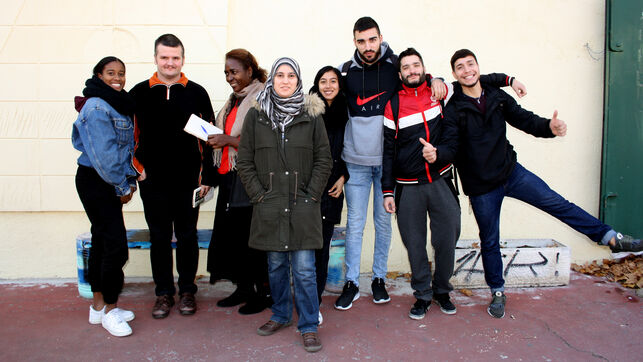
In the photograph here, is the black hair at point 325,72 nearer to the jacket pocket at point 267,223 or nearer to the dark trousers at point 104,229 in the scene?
the jacket pocket at point 267,223

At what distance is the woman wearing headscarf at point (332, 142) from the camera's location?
339 centimetres

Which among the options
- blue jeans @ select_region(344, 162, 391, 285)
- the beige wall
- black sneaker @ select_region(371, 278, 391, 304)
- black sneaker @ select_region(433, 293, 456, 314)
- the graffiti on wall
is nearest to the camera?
black sneaker @ select_region(433, 293, 456, 314)

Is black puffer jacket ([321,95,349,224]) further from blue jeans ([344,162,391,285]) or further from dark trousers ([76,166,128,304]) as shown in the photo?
dark trousers ([76,166,128,304])

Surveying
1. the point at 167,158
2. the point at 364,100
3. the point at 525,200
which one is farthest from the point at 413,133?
the point at 167,158

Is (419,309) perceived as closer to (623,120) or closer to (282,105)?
(282,105)

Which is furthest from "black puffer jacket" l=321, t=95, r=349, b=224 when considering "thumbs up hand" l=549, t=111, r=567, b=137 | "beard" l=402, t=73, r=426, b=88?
"thumbs up hand" l=549, t=111, r=567, b=137

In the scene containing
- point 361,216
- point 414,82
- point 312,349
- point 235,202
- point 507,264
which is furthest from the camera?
point 507,264

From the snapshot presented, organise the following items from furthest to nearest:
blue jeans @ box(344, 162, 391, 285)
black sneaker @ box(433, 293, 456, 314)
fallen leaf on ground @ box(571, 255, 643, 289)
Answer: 1. fallen leaf on ground @ box(571, 255, 643, 289)
2. blue jeans @ box(344, 162, 391, 285)
3. black sneaker @ box(433, 293, 456, 314)

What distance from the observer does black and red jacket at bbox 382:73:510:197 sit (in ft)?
11.1

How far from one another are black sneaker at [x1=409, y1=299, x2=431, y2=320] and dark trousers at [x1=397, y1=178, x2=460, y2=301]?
0.03m

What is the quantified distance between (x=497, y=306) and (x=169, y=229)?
2.64 m

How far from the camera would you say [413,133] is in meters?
3.37

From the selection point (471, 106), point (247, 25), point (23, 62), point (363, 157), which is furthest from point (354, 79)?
point (23, 62)

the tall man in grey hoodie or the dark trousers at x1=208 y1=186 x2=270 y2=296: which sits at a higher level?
the tall man in grey hoodie
